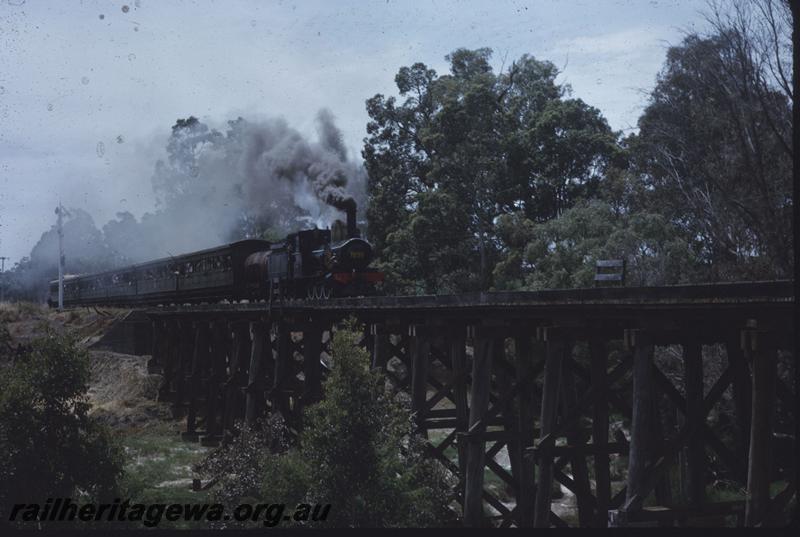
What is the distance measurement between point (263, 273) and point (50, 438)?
1430 centimetres

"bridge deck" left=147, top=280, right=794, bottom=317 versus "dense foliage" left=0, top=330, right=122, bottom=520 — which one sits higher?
"bridge deck" left=147, top=280, right=794, bottom=317

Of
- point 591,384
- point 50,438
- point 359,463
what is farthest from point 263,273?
point 591,384

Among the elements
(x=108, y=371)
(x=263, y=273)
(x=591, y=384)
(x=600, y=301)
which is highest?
(x=600, y=301)

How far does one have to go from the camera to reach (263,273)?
1167 inches

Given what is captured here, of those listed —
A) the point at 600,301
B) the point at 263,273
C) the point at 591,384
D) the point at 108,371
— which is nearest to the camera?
the point at 600,301

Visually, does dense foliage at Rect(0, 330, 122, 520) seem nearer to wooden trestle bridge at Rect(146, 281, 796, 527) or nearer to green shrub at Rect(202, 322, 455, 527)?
green shrub at Rect(202, 322, 455, 527)

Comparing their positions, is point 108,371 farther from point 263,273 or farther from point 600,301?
point 600,301

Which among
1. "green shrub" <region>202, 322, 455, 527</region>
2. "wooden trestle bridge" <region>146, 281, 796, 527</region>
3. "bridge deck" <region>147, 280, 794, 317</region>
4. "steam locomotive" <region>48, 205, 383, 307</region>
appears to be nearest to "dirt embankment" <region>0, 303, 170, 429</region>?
"steam locomotive" <region>48, 205, 383, 307</region>

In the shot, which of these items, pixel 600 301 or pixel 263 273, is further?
pixel 263 273

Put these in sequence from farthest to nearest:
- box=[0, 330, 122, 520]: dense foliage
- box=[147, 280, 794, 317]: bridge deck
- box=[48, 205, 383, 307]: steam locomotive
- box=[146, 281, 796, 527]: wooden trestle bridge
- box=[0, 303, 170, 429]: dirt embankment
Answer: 1. box=[0, 303, 170, 429]: dirt embankment
2. box=[48, 205, 383, 307]: steam locomotive
3. box=[0, 330, 122, 520]: dense foliage
4. box=[146, 281, 796, 527]: wooden trestle bridge
5. box=[147, 280, 794, 317]: bridge deck

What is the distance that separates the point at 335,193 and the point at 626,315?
69.0 feet

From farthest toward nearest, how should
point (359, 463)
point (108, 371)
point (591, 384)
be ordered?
1. point (108, 371)
2. point (359, 463)
3. point (591, 384)

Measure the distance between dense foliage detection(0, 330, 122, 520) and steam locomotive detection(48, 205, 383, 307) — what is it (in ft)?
23.8

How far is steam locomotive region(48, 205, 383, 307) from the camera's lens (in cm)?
2564
